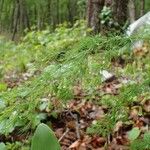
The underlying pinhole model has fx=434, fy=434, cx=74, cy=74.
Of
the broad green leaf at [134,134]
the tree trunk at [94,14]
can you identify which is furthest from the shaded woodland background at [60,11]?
the broad green leaf at [134,134]

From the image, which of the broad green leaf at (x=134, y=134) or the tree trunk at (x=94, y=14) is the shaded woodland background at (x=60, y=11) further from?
the broad green leaf at (x=134, y=134)

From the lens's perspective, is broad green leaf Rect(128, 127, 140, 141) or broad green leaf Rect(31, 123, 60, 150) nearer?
broad green leaf Rect(31, 123, 60, 150)

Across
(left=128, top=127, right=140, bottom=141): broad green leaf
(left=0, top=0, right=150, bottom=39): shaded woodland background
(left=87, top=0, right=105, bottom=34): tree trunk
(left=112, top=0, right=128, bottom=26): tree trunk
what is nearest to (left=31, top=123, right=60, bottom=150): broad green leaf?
(left=128, top=127, right=140, bottom=141): broad green leaf

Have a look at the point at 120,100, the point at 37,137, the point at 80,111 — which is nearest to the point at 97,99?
the point at 80,111

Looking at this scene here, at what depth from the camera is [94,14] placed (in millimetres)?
6770

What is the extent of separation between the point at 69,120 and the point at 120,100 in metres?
1.22

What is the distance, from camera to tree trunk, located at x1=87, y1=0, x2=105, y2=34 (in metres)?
6.66

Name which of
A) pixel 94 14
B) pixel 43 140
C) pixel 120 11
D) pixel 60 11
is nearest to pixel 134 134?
pixel 43 140

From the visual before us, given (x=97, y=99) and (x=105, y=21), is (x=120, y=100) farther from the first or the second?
(x=105, y=21)

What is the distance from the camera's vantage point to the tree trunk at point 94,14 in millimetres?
6660

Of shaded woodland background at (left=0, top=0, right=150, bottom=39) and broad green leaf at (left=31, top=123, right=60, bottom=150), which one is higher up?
broad green leaf at (left=31, top=123, right=60, bottom=150)

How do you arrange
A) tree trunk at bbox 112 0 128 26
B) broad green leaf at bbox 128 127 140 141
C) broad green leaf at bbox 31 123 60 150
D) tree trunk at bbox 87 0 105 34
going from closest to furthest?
broad green leaf at bbox 31 123 60 150 → broad green leaf at bbox 128 127 140 141 → tree trunk at bbox 112 0 128 26 → tree trunk at bbox 87 0 105 34

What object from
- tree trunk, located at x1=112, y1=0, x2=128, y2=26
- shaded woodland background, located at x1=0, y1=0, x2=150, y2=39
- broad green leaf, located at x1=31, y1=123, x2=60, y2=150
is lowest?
shaded woodland background, located at x1=0, y1=0, x2=150, y2=39

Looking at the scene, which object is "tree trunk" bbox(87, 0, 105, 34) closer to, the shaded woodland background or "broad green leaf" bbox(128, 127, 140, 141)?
the shaded woodland background
